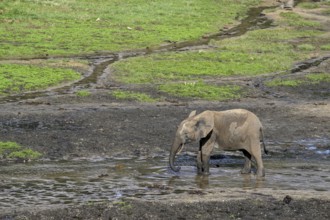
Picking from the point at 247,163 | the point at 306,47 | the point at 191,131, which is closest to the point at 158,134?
the point at 247,163

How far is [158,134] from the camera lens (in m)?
25.8

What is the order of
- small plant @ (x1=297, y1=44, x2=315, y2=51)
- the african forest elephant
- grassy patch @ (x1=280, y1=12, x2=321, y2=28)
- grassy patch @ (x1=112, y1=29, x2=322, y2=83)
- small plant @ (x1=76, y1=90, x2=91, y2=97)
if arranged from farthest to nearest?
grassy patch @ (x1=280, y1=12, x2=321, y2=28) < small plant @ (x1=297, y1=44, x2=315, y2=51) < grassy patch @ (x1=112, y1=29, x2=322, y2=83) < small plant @ (x1=76, y1=90, x2=91, y2=97) < the african forest elephant

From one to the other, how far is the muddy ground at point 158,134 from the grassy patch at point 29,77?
6.89 feet

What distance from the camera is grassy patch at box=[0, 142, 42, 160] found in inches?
889

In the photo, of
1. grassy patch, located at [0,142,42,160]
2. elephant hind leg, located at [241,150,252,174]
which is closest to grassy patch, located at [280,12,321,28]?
elephant hind leg, located at [241,150,252,174]

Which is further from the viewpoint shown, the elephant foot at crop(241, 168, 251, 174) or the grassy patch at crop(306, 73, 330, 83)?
the grassy patch at crop(306, 73, 330, 83)

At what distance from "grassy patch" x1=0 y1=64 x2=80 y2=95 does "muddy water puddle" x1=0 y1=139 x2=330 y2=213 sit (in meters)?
11.0

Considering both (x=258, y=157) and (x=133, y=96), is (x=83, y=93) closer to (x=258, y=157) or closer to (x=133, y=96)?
(x=133, y=96)

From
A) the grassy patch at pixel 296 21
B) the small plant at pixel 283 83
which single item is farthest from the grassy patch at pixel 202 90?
the grassy patch at pixel 296 21

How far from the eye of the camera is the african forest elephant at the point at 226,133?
68.3 ft

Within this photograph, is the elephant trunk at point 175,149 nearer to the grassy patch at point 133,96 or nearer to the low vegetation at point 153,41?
the grassy patch at point 133,96

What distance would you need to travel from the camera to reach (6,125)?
1024 inches

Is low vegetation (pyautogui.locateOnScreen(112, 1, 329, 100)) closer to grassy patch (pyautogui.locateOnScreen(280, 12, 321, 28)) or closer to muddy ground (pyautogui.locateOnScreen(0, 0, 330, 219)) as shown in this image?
muddy ground (pyautogui.locateOnScreen(0, 0, 330, 219))

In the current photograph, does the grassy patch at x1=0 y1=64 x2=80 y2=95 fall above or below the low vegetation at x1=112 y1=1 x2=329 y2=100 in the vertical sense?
above
